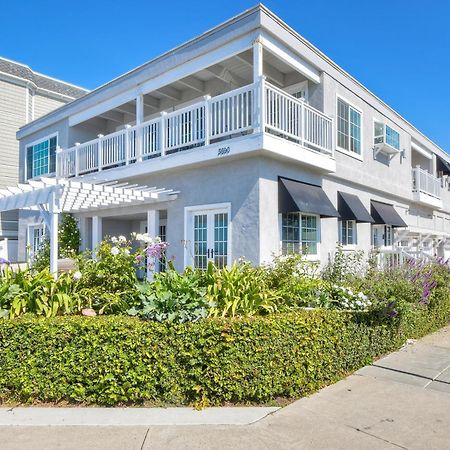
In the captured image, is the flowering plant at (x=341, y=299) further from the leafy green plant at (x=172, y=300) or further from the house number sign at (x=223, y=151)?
the house number sign at (x=223, y=151)

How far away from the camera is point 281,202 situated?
9.45 meters

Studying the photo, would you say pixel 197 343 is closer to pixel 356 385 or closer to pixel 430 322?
pixel 356 385

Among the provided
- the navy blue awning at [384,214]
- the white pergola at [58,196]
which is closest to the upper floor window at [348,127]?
the navy blue awning at [384,214]

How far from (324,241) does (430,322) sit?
369cm

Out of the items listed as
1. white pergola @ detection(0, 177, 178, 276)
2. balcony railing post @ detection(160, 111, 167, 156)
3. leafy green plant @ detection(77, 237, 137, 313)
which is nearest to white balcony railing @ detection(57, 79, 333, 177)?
balcony railing post @ detection(160, 111, 167, 156)

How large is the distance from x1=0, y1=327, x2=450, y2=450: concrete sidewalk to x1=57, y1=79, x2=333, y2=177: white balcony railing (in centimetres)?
596

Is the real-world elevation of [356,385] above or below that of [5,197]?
below

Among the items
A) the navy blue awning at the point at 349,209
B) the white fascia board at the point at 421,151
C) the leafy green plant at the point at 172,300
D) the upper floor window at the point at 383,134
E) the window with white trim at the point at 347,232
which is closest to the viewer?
the leafy green plant at the point at 172,300

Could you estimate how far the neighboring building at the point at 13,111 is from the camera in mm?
18817

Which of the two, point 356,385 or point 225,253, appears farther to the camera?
point 225,253

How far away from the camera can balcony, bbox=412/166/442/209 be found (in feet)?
58.0

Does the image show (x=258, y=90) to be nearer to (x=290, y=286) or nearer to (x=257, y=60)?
(x=257, y=60)

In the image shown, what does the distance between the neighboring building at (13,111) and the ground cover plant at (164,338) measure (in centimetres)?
1525

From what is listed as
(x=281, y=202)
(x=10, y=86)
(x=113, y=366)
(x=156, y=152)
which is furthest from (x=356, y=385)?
(x=10, y=86)
